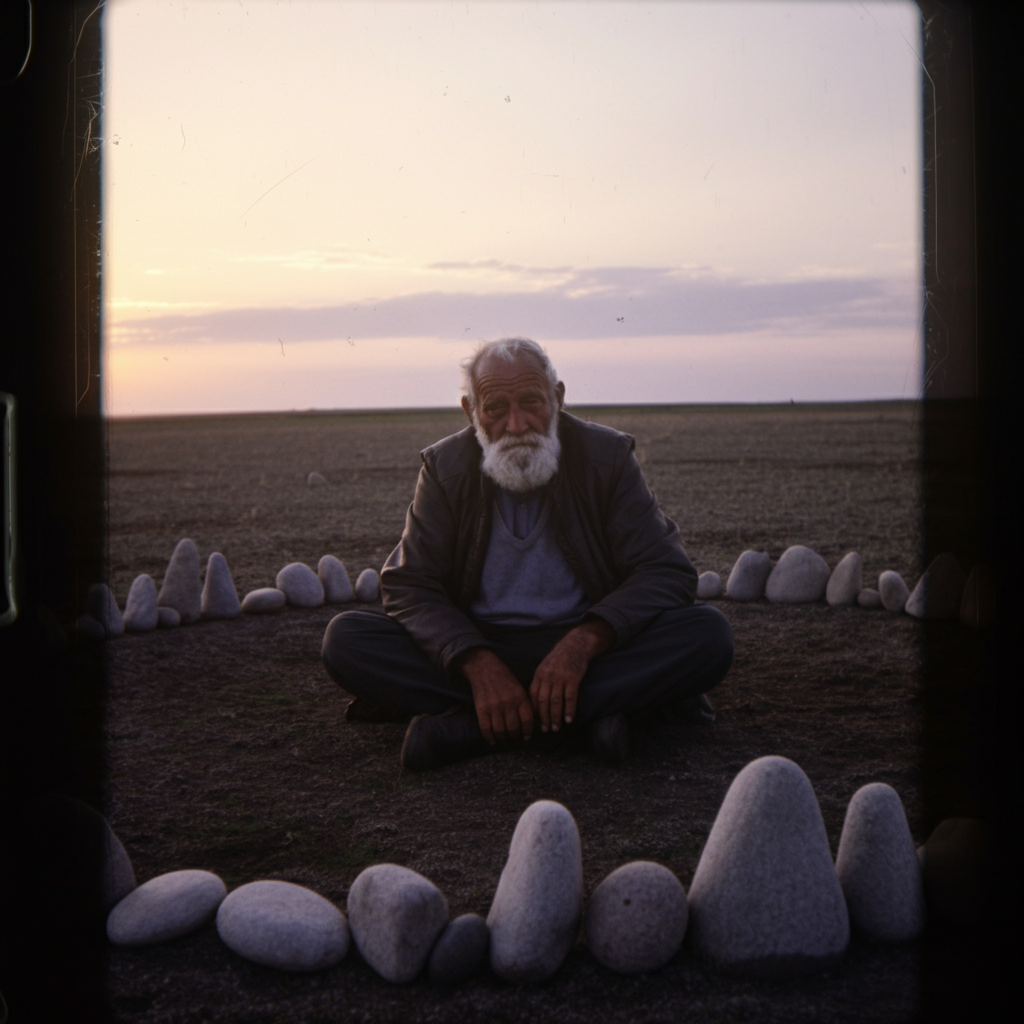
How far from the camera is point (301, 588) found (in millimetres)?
5844

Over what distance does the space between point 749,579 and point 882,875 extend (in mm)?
3942

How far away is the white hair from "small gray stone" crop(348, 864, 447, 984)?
7.00ft

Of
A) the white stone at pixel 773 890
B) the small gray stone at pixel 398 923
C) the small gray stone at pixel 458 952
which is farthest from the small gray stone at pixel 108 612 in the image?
the white stone at pixel 773 890

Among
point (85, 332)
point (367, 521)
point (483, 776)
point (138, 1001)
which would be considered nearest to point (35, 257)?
point (85, 332)

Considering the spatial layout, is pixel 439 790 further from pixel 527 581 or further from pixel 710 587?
pixel 710 587

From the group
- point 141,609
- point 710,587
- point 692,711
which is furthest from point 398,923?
point 710,587

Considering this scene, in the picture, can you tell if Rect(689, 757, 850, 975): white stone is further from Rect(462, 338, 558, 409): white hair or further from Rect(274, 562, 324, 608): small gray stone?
Rect(274, 562, 324, 608): small gray stone

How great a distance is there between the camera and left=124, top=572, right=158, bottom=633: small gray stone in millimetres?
5254

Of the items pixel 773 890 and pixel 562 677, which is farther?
pixel 562 677

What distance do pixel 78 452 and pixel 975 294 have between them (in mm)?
1552

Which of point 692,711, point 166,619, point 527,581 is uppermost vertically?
point 527,581

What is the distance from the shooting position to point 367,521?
1062 centimetres

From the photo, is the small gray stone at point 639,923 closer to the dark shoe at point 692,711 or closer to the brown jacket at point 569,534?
the brown jacket at point 569,534

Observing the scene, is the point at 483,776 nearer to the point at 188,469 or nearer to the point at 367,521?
the point at 367,521
